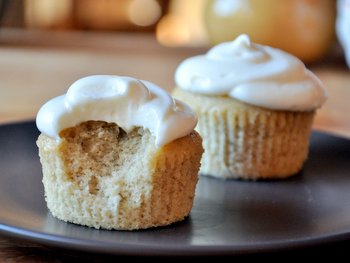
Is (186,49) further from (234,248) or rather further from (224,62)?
(234,248)

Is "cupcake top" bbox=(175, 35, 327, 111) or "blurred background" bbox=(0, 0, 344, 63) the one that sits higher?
Answer: "cupcake top" bbox=(175, 35, 327, 111)

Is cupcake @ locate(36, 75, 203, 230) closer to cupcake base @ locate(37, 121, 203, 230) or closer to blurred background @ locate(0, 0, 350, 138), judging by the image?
cupcake base @ locate(37, 121, 203, 230)

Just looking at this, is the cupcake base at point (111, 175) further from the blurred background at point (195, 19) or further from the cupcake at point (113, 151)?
the blurred background at point (195, 19)

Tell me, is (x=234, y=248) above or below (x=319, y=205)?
above

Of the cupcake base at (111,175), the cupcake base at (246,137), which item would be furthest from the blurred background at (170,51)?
the cupcake base at (111,175)

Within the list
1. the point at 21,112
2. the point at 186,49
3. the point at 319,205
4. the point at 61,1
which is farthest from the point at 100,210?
the point at 61,1

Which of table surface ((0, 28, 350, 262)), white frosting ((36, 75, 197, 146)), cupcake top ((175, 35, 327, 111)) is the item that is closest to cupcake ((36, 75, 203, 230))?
white frosting ((36, 75, 197, 146))
